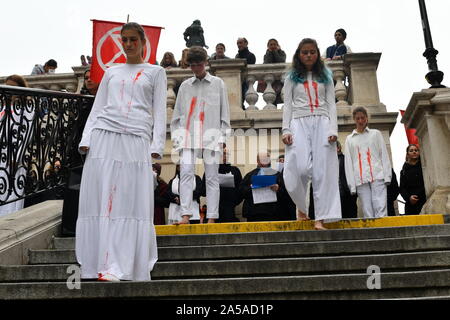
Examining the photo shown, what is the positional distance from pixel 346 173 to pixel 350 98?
3597 millimetres

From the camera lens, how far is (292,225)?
5945mm

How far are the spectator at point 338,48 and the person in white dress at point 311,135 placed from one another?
193 inches

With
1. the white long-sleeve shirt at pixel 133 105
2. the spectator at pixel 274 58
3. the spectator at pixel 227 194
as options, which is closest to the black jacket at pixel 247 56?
the spectator at pixel 274 58

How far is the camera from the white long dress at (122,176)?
403 cm

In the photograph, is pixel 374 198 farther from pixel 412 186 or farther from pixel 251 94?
pixel 251 94

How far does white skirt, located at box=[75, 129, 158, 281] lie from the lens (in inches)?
157

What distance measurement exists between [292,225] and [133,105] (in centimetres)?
246

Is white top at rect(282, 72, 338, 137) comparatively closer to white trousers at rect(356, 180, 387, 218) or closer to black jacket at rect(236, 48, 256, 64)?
white trousers at rect(356, 180, 387, 218)

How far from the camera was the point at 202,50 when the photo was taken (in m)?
6.76

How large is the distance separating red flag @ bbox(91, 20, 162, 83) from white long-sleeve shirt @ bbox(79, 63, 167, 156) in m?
3.53

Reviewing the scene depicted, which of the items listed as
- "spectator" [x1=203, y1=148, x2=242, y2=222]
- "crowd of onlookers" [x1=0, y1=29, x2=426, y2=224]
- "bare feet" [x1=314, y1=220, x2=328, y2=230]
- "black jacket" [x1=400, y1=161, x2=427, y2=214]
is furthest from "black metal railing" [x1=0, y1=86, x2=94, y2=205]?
"black jacket" [x1=400, y1=161, x2=427, y2=214]

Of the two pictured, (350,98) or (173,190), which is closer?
(173,190)
